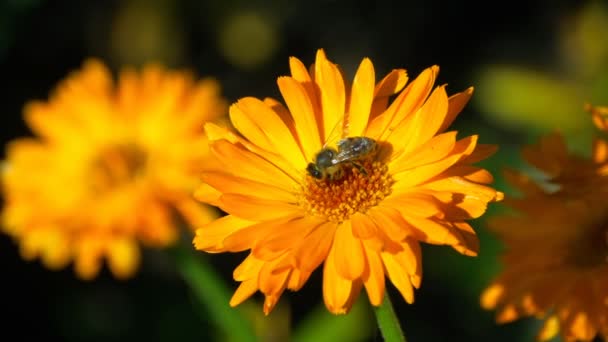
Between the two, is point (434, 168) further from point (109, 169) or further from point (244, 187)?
point (109, 169)

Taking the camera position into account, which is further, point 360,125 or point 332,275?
point 360,125

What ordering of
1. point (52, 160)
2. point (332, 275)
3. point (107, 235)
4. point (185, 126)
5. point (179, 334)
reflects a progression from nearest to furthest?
point (332, 275) < point (107, 235) < point (185, 126) < point (52, 160) < point (179, 334)

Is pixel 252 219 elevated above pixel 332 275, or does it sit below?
above

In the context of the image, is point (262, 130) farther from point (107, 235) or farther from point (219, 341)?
point (219, 341)

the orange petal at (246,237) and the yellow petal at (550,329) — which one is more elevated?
the orange petal at (246,237)

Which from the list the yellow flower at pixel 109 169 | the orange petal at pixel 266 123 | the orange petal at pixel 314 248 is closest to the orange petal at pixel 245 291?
the orange petal at pixel 314 248

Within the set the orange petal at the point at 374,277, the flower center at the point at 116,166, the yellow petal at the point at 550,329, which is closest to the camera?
the orange petal at the point at 374,277

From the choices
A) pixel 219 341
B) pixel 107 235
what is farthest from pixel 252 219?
pixel 219 341

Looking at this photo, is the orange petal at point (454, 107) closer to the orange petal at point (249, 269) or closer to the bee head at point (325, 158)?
the bee head at point (325, 158)
